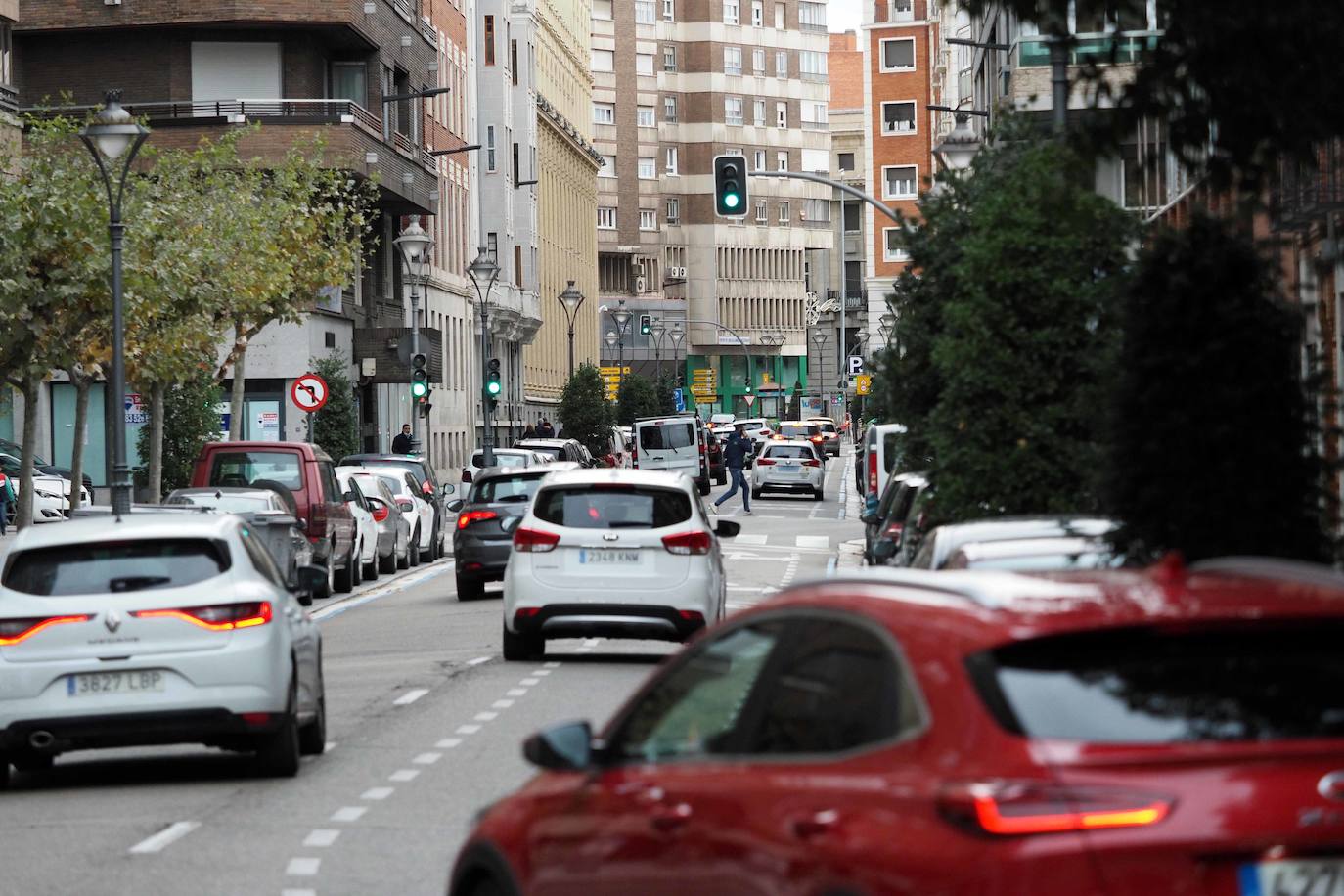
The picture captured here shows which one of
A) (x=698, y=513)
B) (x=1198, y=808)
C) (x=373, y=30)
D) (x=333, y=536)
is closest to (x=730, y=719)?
(x=1198, y=808)

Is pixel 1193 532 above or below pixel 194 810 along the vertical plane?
above

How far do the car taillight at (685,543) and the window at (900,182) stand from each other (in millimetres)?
93097

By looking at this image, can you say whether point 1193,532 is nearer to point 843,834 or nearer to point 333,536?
point 843,834

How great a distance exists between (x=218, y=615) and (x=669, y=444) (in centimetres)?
7037

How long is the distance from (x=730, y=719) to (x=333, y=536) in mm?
28869

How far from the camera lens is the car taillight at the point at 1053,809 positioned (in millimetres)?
5031

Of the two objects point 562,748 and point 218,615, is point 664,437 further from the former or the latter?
point 562,748

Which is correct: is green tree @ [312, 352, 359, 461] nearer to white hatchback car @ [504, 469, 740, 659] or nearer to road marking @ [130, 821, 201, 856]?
white hatchback car @ [504, 469, 740, 659]

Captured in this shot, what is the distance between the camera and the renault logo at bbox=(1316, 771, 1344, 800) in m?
5.11

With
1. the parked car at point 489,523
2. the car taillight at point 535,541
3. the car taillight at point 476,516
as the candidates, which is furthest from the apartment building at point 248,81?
the car taillight at point 535,541

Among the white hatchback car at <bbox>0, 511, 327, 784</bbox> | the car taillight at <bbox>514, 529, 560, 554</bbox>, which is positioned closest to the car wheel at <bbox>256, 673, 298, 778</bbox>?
the white hatchback car at <bbox>0, 511, 327, 784</bbox>

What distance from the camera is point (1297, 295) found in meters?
13.3

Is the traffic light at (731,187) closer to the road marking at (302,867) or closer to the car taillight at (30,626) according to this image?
the car taillight at (30,626)

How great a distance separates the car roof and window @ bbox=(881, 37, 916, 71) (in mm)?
112799
